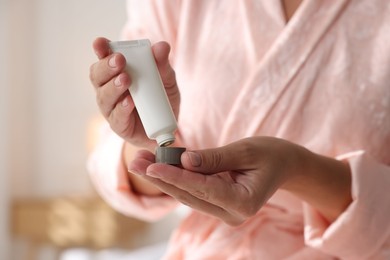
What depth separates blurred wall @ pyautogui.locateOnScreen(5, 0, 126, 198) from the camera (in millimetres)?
2293

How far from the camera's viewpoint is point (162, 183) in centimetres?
56

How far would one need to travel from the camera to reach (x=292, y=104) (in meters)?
0.74

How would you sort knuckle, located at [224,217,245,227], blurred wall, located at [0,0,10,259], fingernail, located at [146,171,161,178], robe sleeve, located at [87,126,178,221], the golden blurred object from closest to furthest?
1. fingernail, located at [146,171,161,178]
2. knuckle, located at [224,217,245,227]
3. robe sleeve, located at [87,126,178,221]
4. the golden blurred object
5. blurred wall, located at [0,0,10,259]

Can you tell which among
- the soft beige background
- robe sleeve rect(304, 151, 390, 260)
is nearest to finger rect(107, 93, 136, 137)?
robe sleeve rect(304, 151, 390, 260)

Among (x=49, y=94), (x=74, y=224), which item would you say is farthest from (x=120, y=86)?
(x=49, y=94)

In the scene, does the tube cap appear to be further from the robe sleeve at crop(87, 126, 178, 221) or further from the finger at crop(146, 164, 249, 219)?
the robe sleeve at crop(87, 126, 178, 221)

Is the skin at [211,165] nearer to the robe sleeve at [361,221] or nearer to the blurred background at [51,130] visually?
the robe sleeve at [361,221]

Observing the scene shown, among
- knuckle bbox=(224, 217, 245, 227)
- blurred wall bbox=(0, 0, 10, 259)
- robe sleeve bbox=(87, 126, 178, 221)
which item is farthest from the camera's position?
blurred wall bbox=(0, 0, 10, 259)

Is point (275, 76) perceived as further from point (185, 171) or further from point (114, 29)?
point (114, 29)

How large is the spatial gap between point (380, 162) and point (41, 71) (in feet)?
5.90

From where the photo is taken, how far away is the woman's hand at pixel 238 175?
53 cm

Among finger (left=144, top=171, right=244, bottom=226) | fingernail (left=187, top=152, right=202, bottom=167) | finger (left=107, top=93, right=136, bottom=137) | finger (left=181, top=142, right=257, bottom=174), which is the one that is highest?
finger (left=107, top=93, right=136, bottom=137)

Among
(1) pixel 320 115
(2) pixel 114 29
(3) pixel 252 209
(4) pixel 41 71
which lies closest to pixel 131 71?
(3) pixel 252 209

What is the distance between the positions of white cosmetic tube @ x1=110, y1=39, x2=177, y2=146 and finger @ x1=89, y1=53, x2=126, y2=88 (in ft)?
0.04
